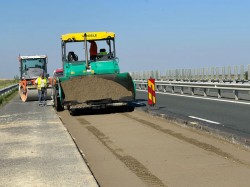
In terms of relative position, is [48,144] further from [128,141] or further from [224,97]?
[224,97]

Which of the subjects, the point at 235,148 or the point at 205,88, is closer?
the point at 235,148

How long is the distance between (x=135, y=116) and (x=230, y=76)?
32423 mm

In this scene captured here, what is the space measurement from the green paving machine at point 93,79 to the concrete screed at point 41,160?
452cm

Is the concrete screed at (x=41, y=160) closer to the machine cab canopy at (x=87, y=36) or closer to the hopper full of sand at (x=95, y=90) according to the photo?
the hopper full of sand at (x=95, y=90)

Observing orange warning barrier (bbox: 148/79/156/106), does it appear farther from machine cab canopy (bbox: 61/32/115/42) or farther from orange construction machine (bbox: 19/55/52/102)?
orange construction machine (bbox: 19/55/52/102)

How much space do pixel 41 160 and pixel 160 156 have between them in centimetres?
209

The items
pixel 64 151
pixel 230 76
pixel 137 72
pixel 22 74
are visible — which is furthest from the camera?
pixel 137 72

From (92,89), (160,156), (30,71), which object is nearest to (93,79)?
(92,89)

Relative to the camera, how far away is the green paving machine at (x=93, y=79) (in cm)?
1691

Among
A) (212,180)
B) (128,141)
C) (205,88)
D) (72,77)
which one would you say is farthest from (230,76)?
(212,180)

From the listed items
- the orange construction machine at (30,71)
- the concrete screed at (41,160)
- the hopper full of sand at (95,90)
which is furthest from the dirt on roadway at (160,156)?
the orange construction machine at (30,71)

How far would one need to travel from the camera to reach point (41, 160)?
7.81 meters

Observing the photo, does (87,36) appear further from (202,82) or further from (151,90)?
(202,82)

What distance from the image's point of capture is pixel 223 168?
22.8 ft
